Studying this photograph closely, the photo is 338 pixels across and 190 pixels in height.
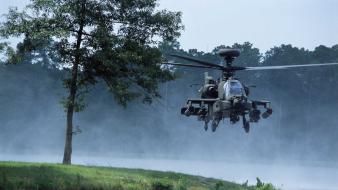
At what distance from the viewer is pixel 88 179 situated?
2795cm

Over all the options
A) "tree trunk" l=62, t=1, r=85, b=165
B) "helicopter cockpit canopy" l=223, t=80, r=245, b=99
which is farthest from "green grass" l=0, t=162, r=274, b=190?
"helicopter cockpit canopy" l=223, t=80, r=245, b=99

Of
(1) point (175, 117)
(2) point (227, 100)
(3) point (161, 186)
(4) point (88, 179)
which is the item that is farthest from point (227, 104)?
(1) point (175, 117)

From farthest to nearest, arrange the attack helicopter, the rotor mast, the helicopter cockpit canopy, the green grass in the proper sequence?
the rotor mast
the helicopter cockpit canopy
the attack helicopter
the green grass

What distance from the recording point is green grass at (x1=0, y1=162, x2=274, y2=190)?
86.5ft

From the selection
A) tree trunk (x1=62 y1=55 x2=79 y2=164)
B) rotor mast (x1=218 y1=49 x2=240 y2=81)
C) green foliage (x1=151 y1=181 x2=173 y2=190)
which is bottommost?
green foliage (x1=151 y1=181 x2=173 y2=190)

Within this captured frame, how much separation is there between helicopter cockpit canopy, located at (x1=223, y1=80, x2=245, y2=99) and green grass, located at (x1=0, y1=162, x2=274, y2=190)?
483 centimetres

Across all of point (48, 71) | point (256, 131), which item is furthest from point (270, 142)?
point (48, 71)

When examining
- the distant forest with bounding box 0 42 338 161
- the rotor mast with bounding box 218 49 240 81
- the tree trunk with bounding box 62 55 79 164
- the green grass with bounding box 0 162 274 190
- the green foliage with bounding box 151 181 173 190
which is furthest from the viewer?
the distant forest with bounding box 0 42 338 161

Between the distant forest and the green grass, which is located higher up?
the distant forest

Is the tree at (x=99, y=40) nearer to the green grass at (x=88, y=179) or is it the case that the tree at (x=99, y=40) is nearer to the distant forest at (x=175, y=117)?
the green grass at (x=88, y=179)

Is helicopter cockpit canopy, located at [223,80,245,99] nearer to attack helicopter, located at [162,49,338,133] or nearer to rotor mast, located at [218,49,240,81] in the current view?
attack helicopter, located at [162,49,338,133]

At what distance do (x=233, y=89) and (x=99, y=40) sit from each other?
9562mm

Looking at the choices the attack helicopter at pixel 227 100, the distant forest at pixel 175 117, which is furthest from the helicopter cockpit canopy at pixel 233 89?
the distant forest at pixel 175 117

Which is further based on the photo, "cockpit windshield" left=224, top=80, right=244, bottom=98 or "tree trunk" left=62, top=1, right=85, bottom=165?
"tree trunk" left=62, top=1, right=85, bottom=165
